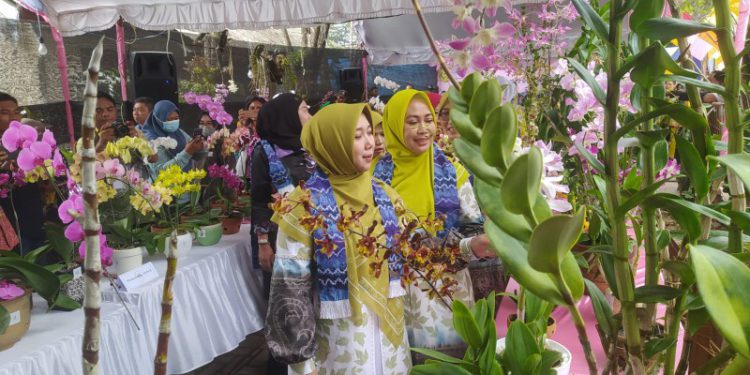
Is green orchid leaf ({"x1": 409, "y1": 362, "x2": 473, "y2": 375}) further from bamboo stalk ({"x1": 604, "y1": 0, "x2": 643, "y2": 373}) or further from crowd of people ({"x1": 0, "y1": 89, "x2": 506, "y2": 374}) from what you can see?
crowd of people ({"x1": 0, "y1": 89, "x2": 506, "y2": 374})

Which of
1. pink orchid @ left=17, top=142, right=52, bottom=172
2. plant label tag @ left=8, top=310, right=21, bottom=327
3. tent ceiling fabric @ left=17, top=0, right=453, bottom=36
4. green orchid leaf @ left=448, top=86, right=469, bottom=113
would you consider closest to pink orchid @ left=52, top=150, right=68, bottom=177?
pink orchid @ left=17, top=142, right=52, bottom=172

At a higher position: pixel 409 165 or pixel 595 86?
pixel 595 86

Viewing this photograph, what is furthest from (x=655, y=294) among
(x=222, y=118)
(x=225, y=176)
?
(x=222, y=118)

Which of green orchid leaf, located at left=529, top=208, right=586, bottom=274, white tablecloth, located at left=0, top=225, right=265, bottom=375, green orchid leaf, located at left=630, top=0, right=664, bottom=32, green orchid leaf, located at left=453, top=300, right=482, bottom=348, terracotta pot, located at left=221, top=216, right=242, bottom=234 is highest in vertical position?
green orchid leaf, located at left=630, top=0, right=664, bottom=32

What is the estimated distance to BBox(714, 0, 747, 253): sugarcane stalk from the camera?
34 cm

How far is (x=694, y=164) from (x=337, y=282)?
3.01ft

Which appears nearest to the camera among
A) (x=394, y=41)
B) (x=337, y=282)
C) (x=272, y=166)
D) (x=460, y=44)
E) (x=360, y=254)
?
(x=460, y=44)

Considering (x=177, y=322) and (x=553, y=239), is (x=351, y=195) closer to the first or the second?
(x=553, y=239)

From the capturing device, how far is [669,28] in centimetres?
32

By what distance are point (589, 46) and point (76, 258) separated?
1557 millimetres

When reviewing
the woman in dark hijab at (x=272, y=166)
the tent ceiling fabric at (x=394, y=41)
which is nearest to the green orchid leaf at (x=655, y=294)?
the woman in dark hijab at (x=272, y=166)

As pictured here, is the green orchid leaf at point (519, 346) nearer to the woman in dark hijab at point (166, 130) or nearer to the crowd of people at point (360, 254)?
the crowd of people at point (360, 254)

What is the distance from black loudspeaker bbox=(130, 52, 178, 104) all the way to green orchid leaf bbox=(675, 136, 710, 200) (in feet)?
15.9

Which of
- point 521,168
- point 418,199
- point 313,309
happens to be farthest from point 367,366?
point 521,168
